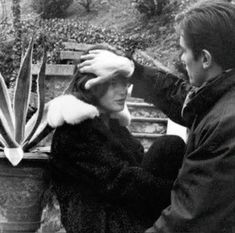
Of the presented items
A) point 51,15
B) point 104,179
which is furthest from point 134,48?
point 104,179

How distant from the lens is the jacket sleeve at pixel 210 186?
7.38 ft

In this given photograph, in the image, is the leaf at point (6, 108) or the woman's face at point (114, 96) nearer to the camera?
the woman's face at point (114, 96)

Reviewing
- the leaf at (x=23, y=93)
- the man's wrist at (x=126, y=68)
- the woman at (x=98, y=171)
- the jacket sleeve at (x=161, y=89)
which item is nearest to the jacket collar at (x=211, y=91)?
the woman at (x=98, y=171)

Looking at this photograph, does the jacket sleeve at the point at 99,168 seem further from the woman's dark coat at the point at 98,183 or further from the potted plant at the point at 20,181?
the potted plant at the point at 20,181

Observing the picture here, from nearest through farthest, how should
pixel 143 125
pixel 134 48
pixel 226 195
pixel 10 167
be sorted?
pixel 226 195, pixel 10 167, pixel 143 125, pixel 134 48

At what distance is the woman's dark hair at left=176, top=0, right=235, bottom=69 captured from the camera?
8.20ft

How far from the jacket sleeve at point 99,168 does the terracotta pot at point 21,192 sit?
2.80 feet

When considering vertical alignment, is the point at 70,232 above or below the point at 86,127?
below

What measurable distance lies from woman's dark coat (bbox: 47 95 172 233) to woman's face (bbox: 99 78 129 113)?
0.12 metres

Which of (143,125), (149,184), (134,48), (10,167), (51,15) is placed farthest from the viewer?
(51,15)

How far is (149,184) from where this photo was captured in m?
2.75

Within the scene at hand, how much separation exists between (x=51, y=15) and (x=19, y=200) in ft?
54.2

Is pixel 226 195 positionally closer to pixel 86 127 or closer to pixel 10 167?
pixel 86 127

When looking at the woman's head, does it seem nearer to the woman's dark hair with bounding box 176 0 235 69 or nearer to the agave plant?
the woman's dark hair with bounding box 176 0 235 69
